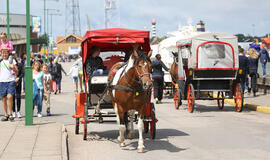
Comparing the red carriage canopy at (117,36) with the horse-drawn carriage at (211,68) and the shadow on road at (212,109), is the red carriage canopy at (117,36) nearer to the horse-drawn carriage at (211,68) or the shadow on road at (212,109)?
the horse-drawn carriage at (211,68)

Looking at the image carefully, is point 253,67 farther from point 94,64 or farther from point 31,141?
point 31,141

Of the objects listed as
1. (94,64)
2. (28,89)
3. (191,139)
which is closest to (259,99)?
(191,139)

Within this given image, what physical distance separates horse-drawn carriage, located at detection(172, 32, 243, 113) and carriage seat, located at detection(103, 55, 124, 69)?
468 centimetres

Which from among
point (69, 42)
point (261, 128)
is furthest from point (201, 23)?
point (69, 42)

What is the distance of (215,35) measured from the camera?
58.5ft

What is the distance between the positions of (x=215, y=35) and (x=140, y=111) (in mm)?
8730

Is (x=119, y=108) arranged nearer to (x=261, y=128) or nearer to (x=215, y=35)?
(x=261, y=128)

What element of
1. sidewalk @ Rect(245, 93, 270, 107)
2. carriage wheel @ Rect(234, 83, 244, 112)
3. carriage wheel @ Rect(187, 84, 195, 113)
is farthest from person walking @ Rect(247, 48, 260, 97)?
carriage wheel @ Rect(187, 84, 195, 113)

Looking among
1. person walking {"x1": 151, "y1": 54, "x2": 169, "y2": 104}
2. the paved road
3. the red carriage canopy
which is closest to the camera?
Result: the paved road

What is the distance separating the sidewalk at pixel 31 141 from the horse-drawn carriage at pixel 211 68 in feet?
19.0

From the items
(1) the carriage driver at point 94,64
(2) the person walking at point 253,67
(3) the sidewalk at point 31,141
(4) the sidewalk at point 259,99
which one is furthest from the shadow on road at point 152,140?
(2) the person walking at point 253,67

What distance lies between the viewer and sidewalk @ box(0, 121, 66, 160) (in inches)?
345

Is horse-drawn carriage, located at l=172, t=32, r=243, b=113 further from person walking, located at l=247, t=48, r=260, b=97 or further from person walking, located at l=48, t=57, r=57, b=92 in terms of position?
person walking, located at l=48, t=57, r=57, b=92

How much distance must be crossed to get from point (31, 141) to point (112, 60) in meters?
3.36
